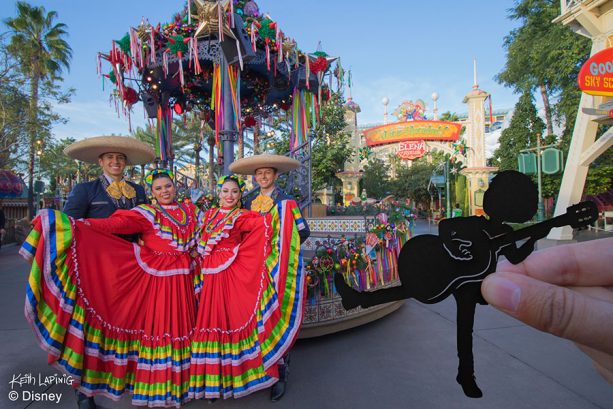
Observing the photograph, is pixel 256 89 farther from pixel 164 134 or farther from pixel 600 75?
pixel 600 75

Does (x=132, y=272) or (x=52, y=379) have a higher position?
(x=132, y=272)

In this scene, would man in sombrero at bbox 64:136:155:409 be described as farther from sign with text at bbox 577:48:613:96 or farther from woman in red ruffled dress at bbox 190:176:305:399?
sign with text at bbox 577:48:613:96

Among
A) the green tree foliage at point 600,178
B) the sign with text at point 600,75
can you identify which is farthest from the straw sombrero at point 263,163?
the green tree foliage at point 600,178

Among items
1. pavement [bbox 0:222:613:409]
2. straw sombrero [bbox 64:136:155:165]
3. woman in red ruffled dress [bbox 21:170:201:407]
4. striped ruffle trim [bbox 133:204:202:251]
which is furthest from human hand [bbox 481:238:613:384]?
straw sombrero [bbox 64:136:155:165]

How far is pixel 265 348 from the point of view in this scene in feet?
8.13

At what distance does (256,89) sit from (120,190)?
5.60m

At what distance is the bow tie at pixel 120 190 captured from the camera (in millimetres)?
3000

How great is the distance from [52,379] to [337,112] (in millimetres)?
18006

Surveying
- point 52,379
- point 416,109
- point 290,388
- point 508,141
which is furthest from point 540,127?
point 52,379

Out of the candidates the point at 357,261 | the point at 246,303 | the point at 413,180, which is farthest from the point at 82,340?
the point at 413,180

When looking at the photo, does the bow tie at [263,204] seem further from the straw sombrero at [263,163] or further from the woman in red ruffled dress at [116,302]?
the woman in red ruffled dress at [116,302]

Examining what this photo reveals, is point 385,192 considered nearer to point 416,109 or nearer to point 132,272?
point 416,109

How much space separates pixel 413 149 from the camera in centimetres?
2753

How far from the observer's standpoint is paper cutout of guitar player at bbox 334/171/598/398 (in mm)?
689
